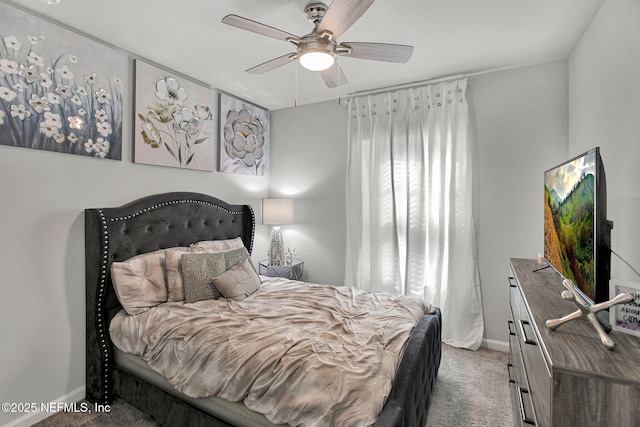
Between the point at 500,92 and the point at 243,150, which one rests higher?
the point at 500,92

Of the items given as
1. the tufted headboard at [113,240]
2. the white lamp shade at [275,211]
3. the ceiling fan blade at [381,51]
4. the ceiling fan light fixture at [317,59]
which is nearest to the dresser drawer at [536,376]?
the ceiling fan blade at [381,51]

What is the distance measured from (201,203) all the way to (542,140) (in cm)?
327

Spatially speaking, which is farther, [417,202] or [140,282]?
[417,202]

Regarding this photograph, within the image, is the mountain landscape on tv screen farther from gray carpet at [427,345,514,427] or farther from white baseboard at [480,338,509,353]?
white baseboard at [480,338,509,353]

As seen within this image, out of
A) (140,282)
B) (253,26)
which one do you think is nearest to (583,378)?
(253,26)

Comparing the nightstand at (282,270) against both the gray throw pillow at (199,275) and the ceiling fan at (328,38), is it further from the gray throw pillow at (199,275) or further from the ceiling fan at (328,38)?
the ceiling fan at (328,38)

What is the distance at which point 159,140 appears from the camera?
9.14ft

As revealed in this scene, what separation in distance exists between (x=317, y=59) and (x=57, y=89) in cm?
182

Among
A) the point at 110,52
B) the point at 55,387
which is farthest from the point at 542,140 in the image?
the point at 55,387

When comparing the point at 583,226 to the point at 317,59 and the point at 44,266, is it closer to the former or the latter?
the point at 317,59

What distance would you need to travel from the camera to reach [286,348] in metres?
1.62

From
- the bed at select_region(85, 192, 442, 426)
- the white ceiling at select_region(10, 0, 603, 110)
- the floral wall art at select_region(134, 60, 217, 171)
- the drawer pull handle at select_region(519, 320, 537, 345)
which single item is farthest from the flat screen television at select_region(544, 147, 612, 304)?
the floral wall art at select_region(134, 60, 217, 171)

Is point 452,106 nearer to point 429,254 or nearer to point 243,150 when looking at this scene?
point 429,254

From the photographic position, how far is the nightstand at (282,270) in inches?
143
